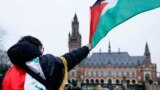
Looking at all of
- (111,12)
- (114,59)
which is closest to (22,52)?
(111,12)

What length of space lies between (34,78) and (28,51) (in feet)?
0.57

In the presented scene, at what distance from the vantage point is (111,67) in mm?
111875

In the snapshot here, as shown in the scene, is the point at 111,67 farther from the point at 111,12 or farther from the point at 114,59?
the point at 111,12

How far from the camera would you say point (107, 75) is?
113188mm

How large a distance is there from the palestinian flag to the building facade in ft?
337

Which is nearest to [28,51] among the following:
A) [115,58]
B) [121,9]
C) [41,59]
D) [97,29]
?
[41,59]

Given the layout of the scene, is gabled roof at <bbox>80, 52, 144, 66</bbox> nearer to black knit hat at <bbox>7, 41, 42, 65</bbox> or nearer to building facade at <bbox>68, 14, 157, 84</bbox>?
building facade at <bbox>68, 14, 157, 84</bbox>

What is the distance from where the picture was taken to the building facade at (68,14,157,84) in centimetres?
10806

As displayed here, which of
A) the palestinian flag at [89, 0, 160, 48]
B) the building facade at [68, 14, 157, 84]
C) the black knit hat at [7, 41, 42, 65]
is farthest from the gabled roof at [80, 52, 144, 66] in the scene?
the black knit hat at [7, 41, 42, 65]

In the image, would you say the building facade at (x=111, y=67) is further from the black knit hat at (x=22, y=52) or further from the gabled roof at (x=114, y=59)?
the black knit hat at (x=22, y=52)

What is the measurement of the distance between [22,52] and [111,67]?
109650 millimetres

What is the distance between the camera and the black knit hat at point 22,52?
2.70 m

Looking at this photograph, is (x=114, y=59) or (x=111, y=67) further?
(x=111, y=67)

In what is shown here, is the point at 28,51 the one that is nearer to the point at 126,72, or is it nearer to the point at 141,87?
the point at 141,87
